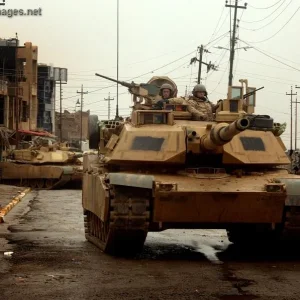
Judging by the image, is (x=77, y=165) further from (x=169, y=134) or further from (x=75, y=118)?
(x=75, y=118)

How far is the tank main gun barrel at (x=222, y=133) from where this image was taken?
30.0 ft

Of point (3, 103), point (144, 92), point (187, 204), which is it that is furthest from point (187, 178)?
point (3, 103)

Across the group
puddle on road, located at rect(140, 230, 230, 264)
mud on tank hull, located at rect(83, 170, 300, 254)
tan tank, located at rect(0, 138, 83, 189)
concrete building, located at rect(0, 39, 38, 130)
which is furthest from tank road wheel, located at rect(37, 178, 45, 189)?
mud on tank hull, located at rect(83, 170, 300, 254)

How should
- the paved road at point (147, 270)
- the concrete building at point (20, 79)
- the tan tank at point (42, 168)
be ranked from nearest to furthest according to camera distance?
1. the paved road at point (147, 270)
2. the tan tank at point (42, 168)
3. the concrete building at point (20, 79)

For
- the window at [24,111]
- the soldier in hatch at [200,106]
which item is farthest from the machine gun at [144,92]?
the window at [24,111]

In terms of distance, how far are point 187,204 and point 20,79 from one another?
154 ft

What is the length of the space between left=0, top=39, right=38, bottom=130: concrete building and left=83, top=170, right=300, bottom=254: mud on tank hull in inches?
1547

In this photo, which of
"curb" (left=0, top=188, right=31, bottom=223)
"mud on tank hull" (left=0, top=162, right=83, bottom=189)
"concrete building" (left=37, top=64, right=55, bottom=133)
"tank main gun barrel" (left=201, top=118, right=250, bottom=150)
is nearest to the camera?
"tank main gun barrel" (left=201, top=118, right=250, bottom=150)

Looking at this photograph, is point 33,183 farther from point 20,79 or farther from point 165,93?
point 20,79

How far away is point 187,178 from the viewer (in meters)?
10.8

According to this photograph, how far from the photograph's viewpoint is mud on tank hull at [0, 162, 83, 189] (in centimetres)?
3123

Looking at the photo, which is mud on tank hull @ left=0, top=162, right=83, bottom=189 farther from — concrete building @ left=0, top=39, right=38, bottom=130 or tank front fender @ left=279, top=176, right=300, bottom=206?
tank front fender @ left=279, top=176, right=300, bottom=206

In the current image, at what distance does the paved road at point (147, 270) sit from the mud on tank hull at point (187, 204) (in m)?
0.51

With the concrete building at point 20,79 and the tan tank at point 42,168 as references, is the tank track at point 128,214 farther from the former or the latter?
the concrete building at point 20,79
